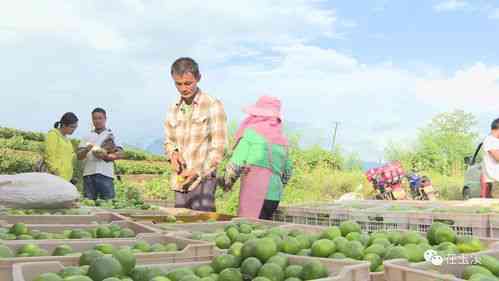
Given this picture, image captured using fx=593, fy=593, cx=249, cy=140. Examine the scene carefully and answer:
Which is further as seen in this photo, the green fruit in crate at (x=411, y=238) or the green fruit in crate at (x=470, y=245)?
the green fruit in crate at (x=411, y=238)

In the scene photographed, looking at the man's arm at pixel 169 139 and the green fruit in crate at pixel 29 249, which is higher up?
the man's arm at pixel 169 139

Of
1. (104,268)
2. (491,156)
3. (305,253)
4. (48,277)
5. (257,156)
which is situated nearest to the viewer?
(48,277)

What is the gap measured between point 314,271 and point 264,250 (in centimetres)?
26

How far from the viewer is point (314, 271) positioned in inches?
68.7

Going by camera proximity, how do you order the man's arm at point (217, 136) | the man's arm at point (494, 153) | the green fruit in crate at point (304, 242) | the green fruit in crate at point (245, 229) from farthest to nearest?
the man's arm at point (494, 153) → the man's arm at point (217, 136) → the green fruit in crate at point (245, 229) → the green fruit in crate at point (304, 242)

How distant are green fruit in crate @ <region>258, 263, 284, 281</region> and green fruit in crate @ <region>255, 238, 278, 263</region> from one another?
0.39 feet

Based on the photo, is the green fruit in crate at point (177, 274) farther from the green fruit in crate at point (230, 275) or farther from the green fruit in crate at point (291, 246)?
the green fruit in crate at point (291, 246)

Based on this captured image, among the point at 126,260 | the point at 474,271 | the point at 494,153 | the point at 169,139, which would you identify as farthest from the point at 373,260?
the point at 494,153

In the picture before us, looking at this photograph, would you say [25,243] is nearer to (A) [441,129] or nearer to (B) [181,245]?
(B) [181,245]

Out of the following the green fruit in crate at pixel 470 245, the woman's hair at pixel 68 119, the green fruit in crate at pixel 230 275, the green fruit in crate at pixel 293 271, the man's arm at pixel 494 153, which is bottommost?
the green fruit in crate at pixel 230 275

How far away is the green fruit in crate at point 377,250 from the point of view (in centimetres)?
206

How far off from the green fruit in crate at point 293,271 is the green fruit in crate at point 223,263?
214 millimetres

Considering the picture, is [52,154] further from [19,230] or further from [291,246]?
[291,246]

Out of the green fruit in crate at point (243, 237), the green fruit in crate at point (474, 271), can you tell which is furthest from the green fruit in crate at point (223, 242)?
the green fruit in crate at point (474, 271)
